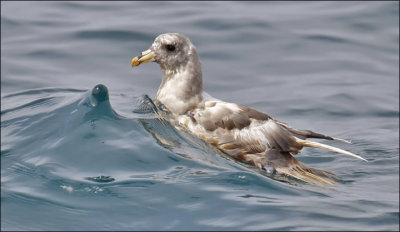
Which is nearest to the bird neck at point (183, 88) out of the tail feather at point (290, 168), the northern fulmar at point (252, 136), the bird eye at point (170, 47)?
the northern fulmar at point (252, 136)

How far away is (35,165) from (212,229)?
1990mm

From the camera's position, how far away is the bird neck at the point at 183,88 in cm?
855

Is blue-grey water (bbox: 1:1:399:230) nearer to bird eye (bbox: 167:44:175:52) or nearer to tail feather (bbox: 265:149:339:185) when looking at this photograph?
tail feather (bbox: 265:149:339:185)

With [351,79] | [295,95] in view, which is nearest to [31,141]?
[295,95]

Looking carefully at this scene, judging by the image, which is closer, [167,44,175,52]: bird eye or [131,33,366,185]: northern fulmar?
[131,33,366,185]: northern fulmar

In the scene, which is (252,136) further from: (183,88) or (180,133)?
(183,88)

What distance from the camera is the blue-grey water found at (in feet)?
22.4

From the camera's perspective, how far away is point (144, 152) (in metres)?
7.95

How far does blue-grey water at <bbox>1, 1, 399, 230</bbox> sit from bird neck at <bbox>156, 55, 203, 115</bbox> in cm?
29

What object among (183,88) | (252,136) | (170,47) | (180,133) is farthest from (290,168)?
(170,47)

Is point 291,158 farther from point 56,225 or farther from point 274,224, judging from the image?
point 56,225

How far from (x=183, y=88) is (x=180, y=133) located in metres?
0.61

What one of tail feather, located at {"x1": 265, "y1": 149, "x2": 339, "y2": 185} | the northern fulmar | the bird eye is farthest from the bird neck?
tail feather, located at {"x1": 265, "y1": 149, "x2": 339, "y2": 185}

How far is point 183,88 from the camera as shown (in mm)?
8617
